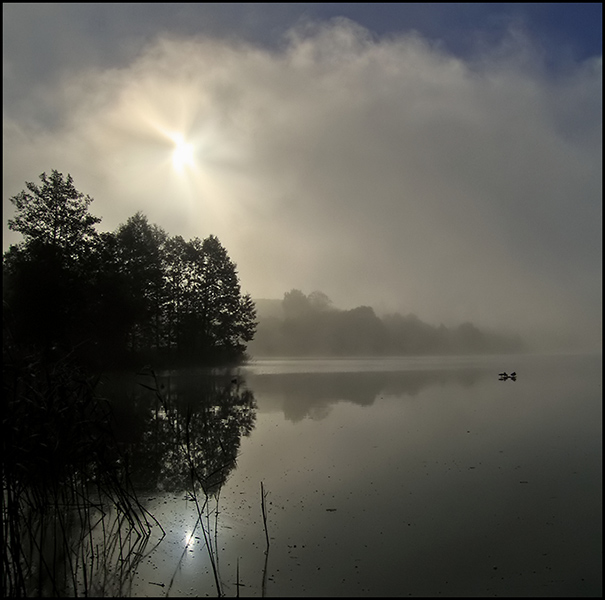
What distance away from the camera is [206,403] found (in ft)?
51.6

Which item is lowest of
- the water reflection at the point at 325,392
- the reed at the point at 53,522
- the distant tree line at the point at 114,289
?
the water reflection at the point at 325,392

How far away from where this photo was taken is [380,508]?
5.70m

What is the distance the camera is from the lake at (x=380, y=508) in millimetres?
3988

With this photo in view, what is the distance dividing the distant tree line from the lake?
8.59 feet

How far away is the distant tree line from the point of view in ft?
54.7

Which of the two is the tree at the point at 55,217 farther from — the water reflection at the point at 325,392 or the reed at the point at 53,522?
the reed at the point at 53,522

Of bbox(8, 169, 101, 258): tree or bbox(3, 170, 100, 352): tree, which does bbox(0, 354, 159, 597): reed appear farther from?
bbox(8, 169, 101, 258): tree

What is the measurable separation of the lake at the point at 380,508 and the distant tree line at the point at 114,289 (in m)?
2.62

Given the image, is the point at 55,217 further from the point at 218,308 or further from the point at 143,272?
the point at 218,308

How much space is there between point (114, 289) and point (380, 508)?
18346 mm

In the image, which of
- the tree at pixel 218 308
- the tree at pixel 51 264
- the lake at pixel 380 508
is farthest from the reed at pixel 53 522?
the tree at pixel 218 308

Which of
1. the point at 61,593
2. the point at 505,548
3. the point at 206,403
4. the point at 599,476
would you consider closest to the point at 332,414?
the point at 206,403

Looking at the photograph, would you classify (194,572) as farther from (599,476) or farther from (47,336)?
(47,336)

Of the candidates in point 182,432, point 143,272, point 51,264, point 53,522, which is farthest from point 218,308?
point 53,522
